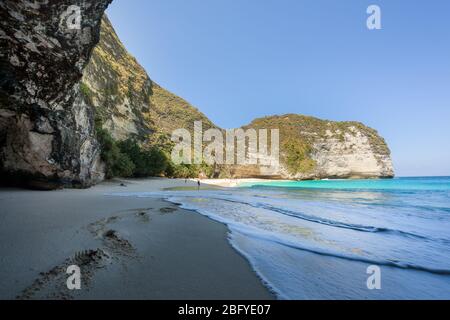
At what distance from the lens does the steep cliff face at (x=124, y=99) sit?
43.6 m

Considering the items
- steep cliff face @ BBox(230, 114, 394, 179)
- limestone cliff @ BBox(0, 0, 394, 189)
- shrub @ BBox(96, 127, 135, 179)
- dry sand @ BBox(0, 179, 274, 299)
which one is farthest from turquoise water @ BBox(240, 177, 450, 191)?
dry sand @ BBox(0, 179, 274, 299)

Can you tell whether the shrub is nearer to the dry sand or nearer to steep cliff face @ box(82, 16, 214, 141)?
steep cliff face @ box(82, 16, 214, 141)

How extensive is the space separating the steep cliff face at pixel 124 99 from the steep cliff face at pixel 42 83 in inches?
474

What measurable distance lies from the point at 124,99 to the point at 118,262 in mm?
53479

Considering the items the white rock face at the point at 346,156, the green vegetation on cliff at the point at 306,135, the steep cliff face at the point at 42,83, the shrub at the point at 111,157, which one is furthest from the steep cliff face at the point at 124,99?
the white rock face at the point at 346,156

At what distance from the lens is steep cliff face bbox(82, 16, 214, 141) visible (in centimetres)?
4356

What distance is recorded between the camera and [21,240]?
3887 mm

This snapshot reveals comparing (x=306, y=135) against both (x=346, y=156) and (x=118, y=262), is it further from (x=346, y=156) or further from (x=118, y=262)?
(x=118, y=262)

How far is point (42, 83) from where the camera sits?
11.2 m

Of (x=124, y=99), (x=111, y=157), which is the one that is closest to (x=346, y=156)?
(x=124, y=99)

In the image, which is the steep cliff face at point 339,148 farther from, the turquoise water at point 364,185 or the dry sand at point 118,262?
the dry sand at point 118,262
